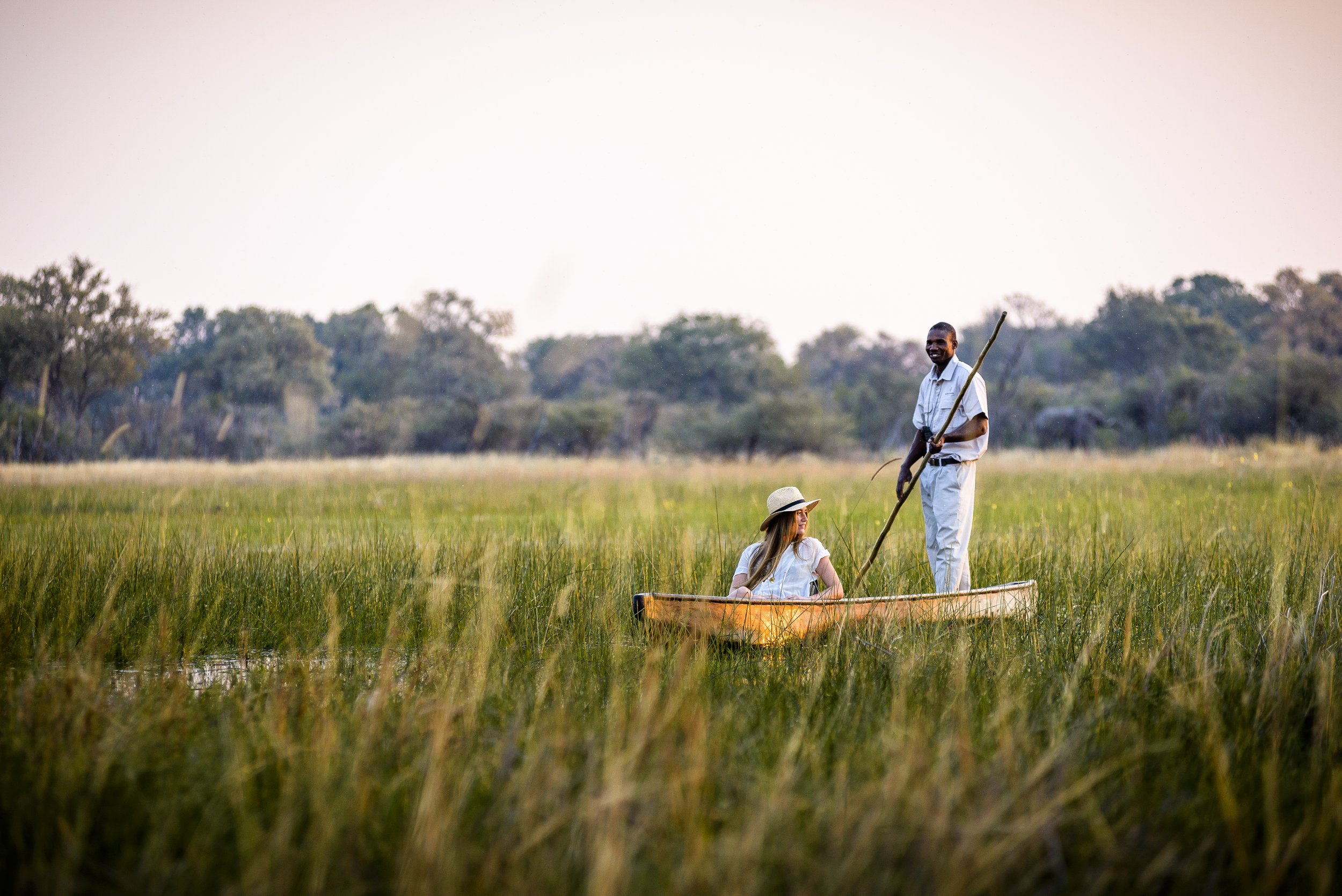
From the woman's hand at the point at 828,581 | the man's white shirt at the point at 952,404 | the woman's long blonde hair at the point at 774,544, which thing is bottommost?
the woman's hand at the point at 828,581

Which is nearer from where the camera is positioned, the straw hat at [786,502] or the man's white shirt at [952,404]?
the straw hat at [786,502]

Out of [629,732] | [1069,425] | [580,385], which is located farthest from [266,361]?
[629,732]

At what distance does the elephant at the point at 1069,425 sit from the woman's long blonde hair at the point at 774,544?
31272 mm

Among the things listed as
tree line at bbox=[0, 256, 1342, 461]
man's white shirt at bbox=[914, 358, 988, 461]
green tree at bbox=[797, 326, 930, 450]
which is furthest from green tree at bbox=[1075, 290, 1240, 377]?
man's white shirt at bbox=[914, 358, 988, 461]

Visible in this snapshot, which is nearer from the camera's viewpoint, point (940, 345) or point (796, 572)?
point (796, 572)

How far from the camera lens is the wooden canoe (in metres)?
5.26

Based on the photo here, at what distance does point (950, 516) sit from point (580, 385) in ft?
174

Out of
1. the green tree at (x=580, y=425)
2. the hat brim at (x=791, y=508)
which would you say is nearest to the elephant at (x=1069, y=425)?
the green tree at (x=580, y=425)

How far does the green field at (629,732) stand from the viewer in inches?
107

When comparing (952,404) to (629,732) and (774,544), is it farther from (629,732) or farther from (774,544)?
(629,732)

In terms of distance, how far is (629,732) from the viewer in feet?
11.6

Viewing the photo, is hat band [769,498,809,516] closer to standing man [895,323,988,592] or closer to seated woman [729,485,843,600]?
seated woman [729,485,843,600]

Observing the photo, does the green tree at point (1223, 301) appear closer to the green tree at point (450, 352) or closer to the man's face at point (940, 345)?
the green tree at point (450, 352)

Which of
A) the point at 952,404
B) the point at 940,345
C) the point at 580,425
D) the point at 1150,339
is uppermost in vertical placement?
the point at 1150,339
